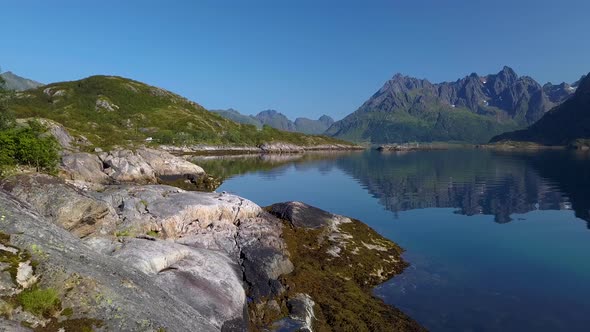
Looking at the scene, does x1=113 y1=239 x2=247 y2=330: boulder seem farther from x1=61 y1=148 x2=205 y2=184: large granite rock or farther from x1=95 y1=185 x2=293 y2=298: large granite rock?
x1=61 y1=148 x2=205 y2=184: large granite rock

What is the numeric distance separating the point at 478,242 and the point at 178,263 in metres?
41.6

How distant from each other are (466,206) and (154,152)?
Result: 7545 cm

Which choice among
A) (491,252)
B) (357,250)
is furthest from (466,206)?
(357,250)

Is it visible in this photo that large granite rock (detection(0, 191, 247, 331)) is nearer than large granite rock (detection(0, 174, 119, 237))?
Yes

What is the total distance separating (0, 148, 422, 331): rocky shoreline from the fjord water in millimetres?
4611

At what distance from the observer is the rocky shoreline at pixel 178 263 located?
1427 cm

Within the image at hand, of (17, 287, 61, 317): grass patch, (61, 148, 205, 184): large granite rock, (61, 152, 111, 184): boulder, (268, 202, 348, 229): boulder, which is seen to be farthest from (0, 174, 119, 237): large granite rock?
(61, 152, 111, 184): boulder

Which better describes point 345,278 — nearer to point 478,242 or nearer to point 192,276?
point 192,276

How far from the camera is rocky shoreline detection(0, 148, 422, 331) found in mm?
14273

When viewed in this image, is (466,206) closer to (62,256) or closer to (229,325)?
(229,325)

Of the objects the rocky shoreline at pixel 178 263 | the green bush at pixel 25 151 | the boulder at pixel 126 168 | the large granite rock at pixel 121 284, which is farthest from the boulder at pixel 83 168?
the large granite rock at pixel 121 284

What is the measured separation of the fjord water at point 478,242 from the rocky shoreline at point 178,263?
4.61m

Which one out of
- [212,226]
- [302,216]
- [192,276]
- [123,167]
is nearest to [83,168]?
[123,167]

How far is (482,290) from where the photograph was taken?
34.5 meters
